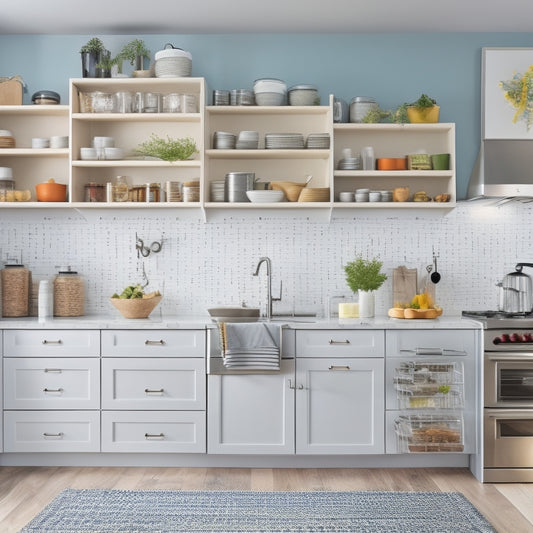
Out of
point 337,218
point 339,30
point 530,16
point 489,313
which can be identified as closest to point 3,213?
point 337,218

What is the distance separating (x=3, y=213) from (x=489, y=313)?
3266 millimetres

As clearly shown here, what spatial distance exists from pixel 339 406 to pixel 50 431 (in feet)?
5.64

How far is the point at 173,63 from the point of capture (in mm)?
4348

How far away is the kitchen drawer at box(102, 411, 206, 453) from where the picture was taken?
13.2ft

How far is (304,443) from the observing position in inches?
158

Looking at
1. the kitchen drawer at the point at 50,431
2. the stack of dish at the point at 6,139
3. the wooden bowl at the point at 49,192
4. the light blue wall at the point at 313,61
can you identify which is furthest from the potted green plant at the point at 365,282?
the stack of dish at the point at 6,139

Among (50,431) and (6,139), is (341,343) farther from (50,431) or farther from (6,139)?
(6,139)

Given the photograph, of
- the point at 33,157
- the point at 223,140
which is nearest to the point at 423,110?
the point at 223,140

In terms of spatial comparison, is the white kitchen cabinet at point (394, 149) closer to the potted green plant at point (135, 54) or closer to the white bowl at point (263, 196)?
the white bowl at point (263, 196)

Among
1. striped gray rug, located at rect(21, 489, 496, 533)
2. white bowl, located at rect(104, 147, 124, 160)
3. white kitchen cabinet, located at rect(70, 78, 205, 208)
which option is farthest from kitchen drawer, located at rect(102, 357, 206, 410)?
white bowl, located at rect(104, 147, 124, 160)

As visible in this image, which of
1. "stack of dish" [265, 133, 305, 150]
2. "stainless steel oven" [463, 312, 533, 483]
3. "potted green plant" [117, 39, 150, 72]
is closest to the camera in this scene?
"stainless steel oven" [463, 312, 533, 483]

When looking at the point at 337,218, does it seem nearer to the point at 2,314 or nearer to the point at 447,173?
the point at 447,173

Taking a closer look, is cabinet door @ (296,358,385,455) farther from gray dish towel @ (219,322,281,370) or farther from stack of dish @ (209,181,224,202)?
stack of dish @ (209,181,224,202)

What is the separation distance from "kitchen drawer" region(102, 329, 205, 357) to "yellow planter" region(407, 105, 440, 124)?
1928 millimetres
